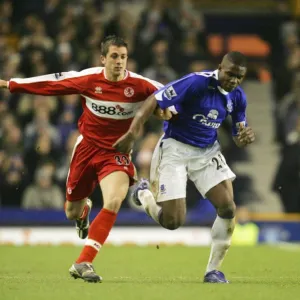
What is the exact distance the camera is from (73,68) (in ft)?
57.6

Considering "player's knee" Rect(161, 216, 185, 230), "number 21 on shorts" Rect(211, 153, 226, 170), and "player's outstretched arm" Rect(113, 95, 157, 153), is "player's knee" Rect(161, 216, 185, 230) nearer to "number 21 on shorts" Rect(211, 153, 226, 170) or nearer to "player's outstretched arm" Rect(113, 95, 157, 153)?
"number 21 on shorts" Rect(211, 153, 226, 170)

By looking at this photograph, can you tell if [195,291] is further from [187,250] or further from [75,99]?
[75,99]

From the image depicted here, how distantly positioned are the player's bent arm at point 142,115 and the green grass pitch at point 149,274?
139 cm

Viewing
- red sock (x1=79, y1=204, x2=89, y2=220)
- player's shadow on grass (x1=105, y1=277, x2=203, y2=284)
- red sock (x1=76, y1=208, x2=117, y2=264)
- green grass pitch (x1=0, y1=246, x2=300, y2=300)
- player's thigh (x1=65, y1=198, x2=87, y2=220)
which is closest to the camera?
green grass pitch (x1=0, y1=246, x2=300, y2=300)

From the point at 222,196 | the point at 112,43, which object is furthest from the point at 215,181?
the point at 112,43

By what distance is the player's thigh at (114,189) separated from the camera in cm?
938

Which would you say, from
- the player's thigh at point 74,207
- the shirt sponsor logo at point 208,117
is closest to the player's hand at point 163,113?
the shirt sponsor logo at point 208,117

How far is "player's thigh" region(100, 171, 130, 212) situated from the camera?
9383 mm

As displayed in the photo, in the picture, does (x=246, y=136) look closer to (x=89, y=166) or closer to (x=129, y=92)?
(x=129, y=92)

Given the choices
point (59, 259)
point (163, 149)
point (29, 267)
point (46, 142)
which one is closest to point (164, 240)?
point (46, 142)

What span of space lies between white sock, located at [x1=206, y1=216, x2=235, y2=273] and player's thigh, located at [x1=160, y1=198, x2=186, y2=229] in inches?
14.1

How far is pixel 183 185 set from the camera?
9891mm

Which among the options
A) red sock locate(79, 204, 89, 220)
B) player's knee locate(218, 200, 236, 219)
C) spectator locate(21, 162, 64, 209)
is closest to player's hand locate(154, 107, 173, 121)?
player's knee locate(218, 200, 236, 219)

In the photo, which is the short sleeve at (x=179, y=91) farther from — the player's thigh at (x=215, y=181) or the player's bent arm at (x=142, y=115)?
the player's thigh at (x=215, y=181)
